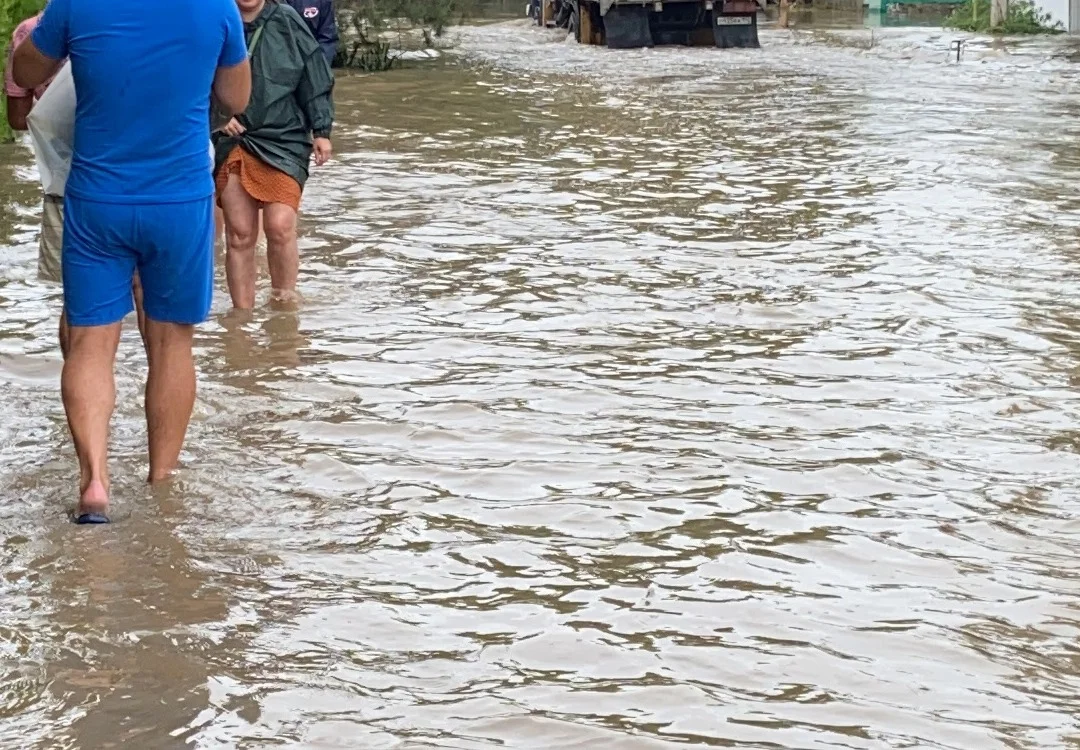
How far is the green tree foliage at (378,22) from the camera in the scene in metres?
25.5

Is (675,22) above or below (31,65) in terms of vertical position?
below

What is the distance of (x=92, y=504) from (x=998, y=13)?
31.2 m

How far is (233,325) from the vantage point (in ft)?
27.0

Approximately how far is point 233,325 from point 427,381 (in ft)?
4.51

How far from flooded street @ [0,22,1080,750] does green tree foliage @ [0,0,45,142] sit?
7.81 feet

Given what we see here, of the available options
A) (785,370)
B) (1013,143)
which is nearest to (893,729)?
(785,370)

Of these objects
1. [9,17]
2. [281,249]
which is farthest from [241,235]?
[9,17]

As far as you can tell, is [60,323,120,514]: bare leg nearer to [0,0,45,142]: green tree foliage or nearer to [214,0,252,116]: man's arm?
[214,0,252,116]: man's arm

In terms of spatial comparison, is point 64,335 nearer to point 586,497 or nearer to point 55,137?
point 55,137

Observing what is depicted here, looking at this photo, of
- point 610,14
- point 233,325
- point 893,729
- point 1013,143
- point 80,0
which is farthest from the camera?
point 610,14

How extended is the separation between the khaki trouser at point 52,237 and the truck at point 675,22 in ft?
84.2

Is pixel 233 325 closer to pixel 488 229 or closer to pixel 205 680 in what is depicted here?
pixel 488 229

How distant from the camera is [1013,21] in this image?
33750 mm

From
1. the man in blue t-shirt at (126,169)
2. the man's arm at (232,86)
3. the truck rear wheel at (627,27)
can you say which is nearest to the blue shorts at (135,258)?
the man in blue t-shirt at (126,169)
